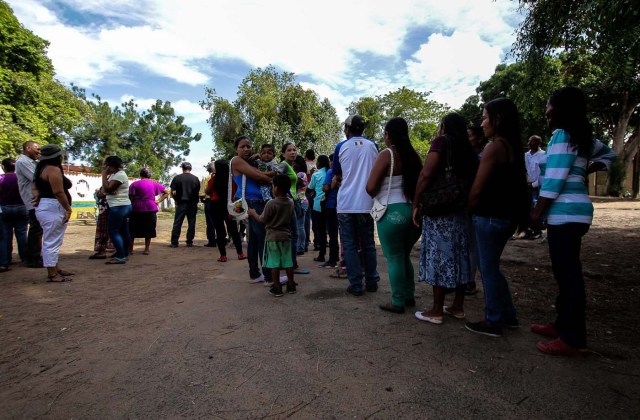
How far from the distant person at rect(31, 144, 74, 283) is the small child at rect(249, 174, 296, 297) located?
299cm

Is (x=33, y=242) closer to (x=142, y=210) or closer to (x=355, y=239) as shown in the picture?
(x=142, y=210)

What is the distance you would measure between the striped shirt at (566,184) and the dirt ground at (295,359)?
1.03m

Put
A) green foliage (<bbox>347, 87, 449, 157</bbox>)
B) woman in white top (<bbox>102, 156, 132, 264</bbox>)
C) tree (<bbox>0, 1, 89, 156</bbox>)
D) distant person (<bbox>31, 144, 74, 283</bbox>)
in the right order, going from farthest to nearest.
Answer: green foliage (<bbox>347, 87, 449, 157</bbox>) < tree (<bbox>0, 1, 89, 156</bbox>) < woman in white top (<bbox>102, 156, 132, 264</bbox>) < distant person (<bbox>31, 144, 74, 283</bbox>)

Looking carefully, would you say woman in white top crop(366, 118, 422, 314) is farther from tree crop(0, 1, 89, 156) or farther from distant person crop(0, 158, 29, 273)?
tree crop(0, 1, 89, 156)

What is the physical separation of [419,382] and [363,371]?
1.22 ft

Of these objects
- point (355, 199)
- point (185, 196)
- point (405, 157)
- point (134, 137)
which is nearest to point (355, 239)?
point (355, 199)

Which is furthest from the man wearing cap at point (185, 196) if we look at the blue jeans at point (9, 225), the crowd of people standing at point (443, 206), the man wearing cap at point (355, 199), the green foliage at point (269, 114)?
the green foliage at point (269, 114)

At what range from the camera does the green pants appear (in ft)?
11.0

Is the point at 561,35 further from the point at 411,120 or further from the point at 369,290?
the point at 411,120

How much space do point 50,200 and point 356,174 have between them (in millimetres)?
4329

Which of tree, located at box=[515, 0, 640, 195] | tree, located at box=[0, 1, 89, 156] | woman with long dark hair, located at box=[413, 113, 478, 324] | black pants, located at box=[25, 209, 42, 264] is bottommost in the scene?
black pants, located at box=[25, 209, 42, 264]

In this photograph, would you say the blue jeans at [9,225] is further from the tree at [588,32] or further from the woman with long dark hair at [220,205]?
the tree at [588,32]

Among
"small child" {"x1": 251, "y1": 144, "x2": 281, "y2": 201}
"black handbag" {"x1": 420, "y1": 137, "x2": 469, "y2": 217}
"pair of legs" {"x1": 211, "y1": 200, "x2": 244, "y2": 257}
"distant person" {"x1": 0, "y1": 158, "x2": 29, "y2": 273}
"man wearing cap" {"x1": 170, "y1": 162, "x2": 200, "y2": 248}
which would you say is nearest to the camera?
"black handbag" {"x1": 420, "y1": 137, "x2": 469, "y2": 217}

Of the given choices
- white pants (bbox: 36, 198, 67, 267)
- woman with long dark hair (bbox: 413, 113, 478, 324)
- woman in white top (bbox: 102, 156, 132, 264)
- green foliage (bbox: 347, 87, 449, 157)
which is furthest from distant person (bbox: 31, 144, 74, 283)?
green foliage (bbox: 347, 87, 449, 157)
